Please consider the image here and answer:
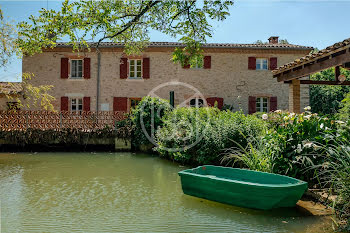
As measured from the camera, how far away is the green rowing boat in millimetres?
5086

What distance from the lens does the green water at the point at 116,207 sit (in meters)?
4.74

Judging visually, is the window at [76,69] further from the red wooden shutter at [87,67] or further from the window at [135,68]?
the window at [135,68]

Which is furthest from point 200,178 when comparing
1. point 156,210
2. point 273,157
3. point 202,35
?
point 202,35

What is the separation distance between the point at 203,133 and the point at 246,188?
453 centimetres

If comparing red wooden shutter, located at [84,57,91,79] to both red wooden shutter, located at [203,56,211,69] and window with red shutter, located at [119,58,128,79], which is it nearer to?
window with red shutter, located at [119,58,128,79]

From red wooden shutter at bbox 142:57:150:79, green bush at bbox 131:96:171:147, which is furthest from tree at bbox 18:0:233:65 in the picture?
red wooden shutter at bbox 142:57:150:79

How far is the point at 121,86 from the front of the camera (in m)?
19.5

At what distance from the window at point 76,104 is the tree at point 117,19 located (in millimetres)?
12257

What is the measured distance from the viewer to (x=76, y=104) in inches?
773

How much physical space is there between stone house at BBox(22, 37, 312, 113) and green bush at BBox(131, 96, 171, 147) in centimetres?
542

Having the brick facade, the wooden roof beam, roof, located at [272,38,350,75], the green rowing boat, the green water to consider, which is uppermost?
the brick facade

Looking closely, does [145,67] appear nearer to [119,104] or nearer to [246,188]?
[119,104]
